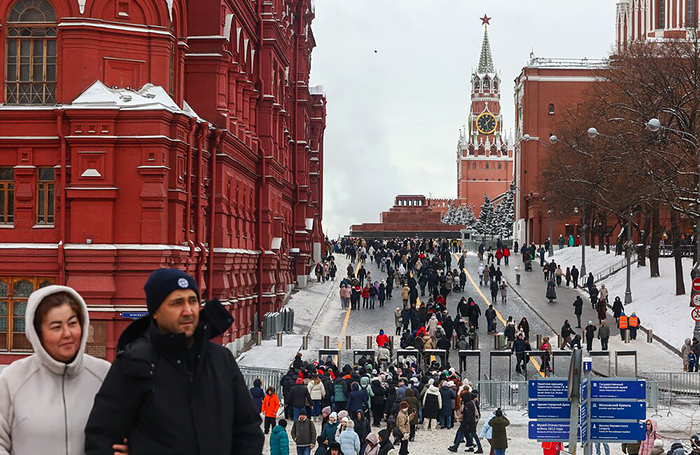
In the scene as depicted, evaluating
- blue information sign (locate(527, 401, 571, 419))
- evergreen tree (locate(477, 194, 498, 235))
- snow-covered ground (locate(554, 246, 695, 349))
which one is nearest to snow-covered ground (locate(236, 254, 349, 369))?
snow-covered ground (locate(554, 246, 695, 349))

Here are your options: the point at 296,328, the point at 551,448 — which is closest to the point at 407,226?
the point at 296,328

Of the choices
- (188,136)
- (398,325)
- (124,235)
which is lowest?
(398,325)

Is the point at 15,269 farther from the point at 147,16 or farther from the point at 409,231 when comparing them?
the point at 409,231

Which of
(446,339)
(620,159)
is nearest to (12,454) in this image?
(446,339)

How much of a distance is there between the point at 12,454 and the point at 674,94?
4391 cm

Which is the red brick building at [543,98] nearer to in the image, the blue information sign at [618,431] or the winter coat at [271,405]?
the winter coat at [271,405]

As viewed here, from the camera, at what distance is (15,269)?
2862cm

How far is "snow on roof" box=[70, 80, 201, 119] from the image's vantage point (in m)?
28.3

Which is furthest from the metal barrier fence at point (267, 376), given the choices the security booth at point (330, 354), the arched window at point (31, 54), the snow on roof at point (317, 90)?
the snow on roof at point (317, 90)

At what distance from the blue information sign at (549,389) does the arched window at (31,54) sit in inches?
787

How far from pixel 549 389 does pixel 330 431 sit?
7363mm

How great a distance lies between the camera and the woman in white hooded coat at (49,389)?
5.30 meters

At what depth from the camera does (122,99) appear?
28.5 meters

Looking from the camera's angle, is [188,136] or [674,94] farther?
[674,94]
